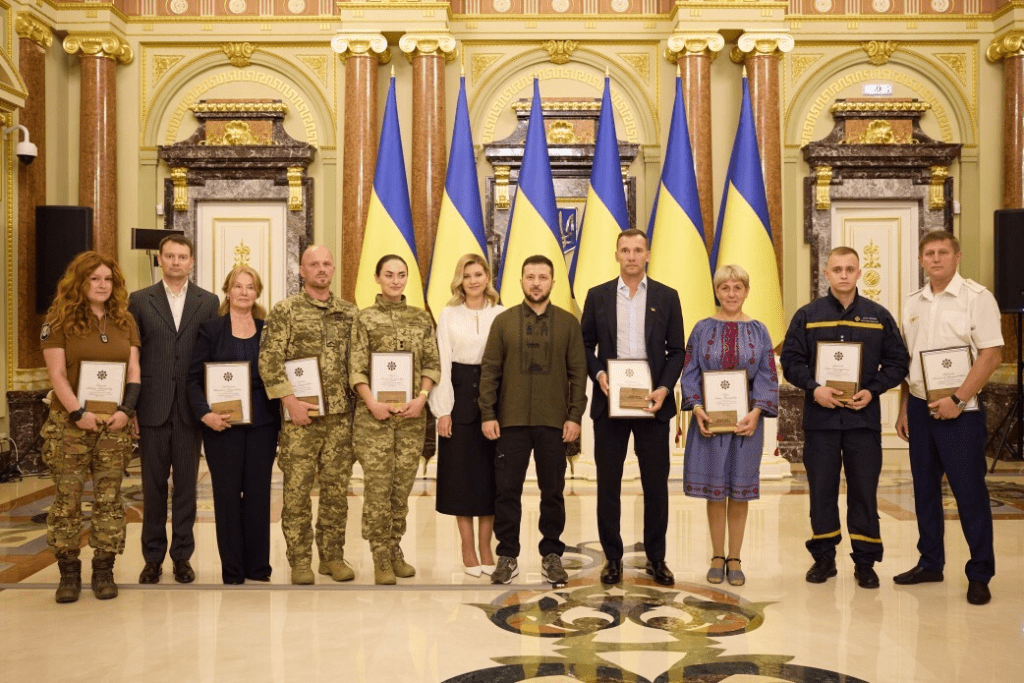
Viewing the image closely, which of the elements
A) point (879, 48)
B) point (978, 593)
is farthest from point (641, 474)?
point (879, 48)

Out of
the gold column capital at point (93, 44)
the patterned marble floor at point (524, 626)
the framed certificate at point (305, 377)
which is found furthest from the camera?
the gold column capital at point (93, 44)

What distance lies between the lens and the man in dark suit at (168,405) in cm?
429

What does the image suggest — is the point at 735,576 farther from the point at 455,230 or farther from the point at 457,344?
the point at 455,230

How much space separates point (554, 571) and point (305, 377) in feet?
4.82

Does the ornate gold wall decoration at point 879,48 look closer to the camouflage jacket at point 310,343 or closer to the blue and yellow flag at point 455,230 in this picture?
the blue and yellow flag at point 455,230

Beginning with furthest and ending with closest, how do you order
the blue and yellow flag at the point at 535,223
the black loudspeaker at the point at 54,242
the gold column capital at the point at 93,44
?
the gold column capital at the point at 93,44
the black loudspeaker at the point at 54,242
the blue and yellow flag at the point at 535,223

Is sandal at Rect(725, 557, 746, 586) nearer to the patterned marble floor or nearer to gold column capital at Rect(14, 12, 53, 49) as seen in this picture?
the patterned marble floor

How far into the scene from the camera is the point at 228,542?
14.0ft

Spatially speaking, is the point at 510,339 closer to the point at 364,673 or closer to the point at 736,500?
the point at 736,500

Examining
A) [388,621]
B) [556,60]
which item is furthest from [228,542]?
[556,60]

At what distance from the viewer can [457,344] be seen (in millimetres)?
4387

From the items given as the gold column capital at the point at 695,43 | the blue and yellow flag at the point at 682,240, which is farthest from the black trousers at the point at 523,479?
the gold column capital at the point at 695,43

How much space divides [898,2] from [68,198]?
8208 millimetres

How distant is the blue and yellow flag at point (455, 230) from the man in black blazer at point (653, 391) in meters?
2.56
